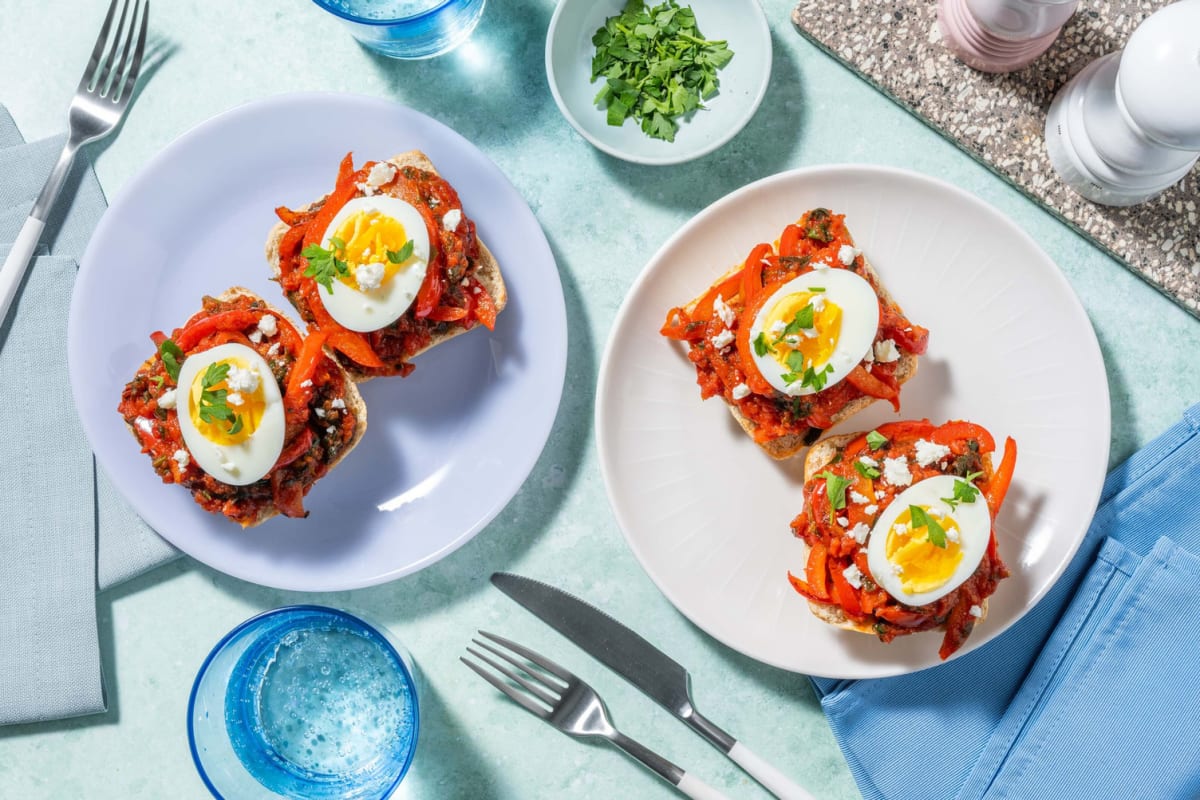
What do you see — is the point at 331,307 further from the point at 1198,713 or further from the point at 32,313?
the point at 1198,713

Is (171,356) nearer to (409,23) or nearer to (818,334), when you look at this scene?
(409,23)

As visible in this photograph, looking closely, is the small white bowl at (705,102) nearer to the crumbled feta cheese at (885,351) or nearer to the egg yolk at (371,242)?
the egg yolk at (371,242)

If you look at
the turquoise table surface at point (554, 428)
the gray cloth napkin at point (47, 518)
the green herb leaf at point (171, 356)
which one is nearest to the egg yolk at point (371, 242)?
the green herb leaf at point (171, 356)

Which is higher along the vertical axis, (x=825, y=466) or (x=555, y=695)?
(x=825, y=466)

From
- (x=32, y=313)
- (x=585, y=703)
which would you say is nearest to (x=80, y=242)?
(x=32, y=313)

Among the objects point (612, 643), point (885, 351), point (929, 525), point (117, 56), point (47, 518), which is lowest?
point (612, 643)

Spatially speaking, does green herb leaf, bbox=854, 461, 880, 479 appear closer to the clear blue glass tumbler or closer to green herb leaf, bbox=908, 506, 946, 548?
green herb leaf, bbox=908, 506, 946, 548

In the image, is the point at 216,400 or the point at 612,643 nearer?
the point at 216,400

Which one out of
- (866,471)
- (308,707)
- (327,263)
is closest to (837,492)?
(866,471)
